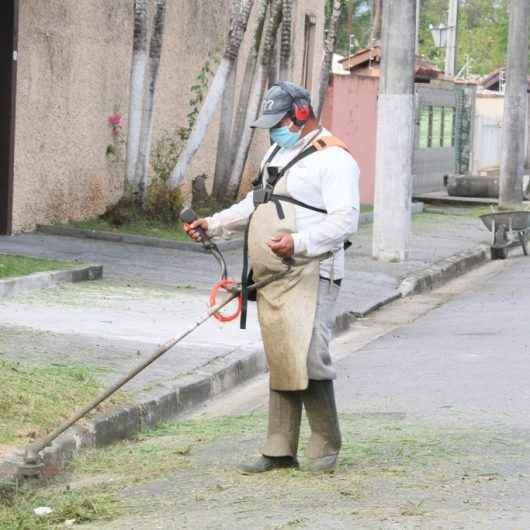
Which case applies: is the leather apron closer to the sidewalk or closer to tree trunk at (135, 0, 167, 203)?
the sidewalk

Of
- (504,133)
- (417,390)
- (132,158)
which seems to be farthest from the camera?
(504,133)

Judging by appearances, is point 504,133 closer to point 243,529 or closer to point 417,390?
point 417,390

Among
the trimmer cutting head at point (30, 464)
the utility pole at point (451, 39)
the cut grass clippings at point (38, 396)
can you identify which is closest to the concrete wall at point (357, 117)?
the utility pole at point (451, 39)

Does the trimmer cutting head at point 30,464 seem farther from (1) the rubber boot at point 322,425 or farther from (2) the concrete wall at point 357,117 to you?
(2) the concrete wall at point 357,117

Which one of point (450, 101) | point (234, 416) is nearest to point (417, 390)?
point (234, 416)

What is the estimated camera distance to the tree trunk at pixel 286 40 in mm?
21984

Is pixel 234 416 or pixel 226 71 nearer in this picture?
pixel 234 416

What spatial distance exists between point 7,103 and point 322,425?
11.4 meters

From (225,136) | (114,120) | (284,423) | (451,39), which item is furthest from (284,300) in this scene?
(451,39)

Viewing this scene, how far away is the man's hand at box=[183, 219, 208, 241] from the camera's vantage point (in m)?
7.89

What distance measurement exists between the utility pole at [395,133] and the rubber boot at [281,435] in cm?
1144

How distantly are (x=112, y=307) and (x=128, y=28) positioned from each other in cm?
852

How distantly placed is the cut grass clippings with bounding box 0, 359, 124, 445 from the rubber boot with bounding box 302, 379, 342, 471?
1.48 metres

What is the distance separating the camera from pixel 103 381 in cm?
981
